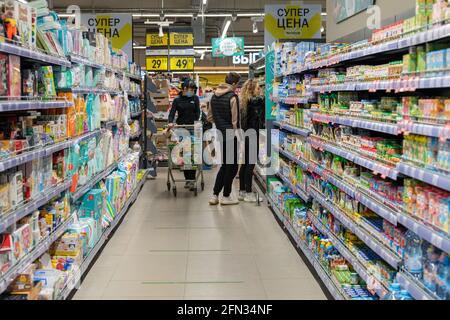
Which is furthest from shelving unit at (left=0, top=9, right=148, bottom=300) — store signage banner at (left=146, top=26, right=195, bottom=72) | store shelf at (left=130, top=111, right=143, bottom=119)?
store signage banner at (left=146, top=26, right=195, bottom=72)

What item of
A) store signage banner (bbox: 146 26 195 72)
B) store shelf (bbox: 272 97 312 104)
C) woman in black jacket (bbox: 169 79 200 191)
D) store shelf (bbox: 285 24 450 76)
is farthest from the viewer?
store signage banner (bbox: 146 26 195 72)

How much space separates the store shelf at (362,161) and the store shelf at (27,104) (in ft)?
7.54

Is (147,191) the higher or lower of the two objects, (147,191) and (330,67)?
the lower

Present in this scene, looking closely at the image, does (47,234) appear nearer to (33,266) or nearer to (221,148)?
(33,266)

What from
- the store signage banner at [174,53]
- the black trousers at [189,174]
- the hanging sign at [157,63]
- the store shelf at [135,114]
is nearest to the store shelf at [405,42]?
the black trousers at [189,174]

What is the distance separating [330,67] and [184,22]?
63.1 feet

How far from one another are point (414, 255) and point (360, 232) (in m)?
0.83

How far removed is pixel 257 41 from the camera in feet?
96.3

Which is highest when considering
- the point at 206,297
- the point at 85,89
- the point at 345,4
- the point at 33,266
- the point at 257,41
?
the point at 257,41

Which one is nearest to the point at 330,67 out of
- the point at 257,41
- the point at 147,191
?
the point at 147,191

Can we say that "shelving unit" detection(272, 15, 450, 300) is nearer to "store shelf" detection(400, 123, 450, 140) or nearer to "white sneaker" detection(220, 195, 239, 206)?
"store shelf" detection(400, 123, 450, 140)

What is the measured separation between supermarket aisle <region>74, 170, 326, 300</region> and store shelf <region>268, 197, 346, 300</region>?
0.37 ft

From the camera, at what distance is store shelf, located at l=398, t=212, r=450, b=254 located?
102 inches

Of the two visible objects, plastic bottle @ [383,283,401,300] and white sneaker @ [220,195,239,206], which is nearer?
plastic bottle @ [383,283,401,300]
